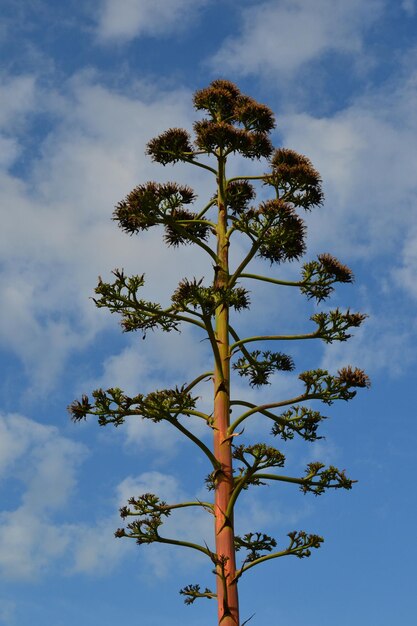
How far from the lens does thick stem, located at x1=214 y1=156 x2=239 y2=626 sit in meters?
10.9

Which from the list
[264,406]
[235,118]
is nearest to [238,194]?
[235,118]

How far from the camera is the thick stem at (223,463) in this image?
10.9m

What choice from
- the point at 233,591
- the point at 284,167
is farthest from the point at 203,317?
the point at 233,591

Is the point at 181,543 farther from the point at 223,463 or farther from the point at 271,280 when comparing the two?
the point at 271,280

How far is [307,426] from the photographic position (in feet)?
40.1

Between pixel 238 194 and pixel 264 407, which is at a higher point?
pixel 238 194

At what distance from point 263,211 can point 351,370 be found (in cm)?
272

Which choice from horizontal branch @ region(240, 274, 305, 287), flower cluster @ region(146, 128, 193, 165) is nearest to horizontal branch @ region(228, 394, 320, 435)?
horizontal branch @ region(240, 274, 305, 287)

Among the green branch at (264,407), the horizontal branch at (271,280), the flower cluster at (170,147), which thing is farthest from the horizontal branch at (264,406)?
the flower cluster at (170,147)

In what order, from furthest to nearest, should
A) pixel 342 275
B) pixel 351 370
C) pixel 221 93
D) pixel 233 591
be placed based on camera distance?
pixel 221 93 < pixel 342 275 < pixel 351 370 < pixel 233 591

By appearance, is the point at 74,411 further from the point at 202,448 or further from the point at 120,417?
the point at 202,448

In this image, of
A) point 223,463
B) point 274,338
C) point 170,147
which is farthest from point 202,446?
point 170,147

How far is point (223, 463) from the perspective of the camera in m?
11.5

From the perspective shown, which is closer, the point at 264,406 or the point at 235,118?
the point at 264,406
